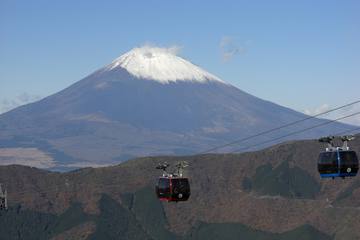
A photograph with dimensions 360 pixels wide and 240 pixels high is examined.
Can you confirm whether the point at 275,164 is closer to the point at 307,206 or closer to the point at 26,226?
the point at 307,206

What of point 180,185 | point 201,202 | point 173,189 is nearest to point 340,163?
point 180,185

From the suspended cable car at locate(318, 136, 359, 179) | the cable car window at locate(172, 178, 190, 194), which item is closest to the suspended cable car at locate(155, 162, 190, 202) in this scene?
the cable car window at locate(172, 178, 190, 194)

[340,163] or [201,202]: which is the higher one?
[201,202]

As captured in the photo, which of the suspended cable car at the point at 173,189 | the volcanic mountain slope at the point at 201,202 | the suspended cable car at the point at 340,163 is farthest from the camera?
the volcanic mountain slope at the point at 201,202

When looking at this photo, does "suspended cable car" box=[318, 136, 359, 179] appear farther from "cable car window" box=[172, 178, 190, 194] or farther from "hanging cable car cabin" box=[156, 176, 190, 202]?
"hanging cable car cabin" box=[156, 176, 190, 202]

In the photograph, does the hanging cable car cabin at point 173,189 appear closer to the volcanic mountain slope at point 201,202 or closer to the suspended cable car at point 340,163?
the suspended cable car at point 340,163

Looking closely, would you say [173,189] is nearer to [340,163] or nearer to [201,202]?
[340,163]

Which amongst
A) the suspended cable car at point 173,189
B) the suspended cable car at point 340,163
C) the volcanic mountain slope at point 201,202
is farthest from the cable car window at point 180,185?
the volcanic mountain slope at point 201,202

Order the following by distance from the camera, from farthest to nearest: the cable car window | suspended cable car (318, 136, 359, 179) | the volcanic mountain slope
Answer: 1. the volcanic mountain slope
2. the cable car window
3. suspended cable car (318, 136, 359, 179)
